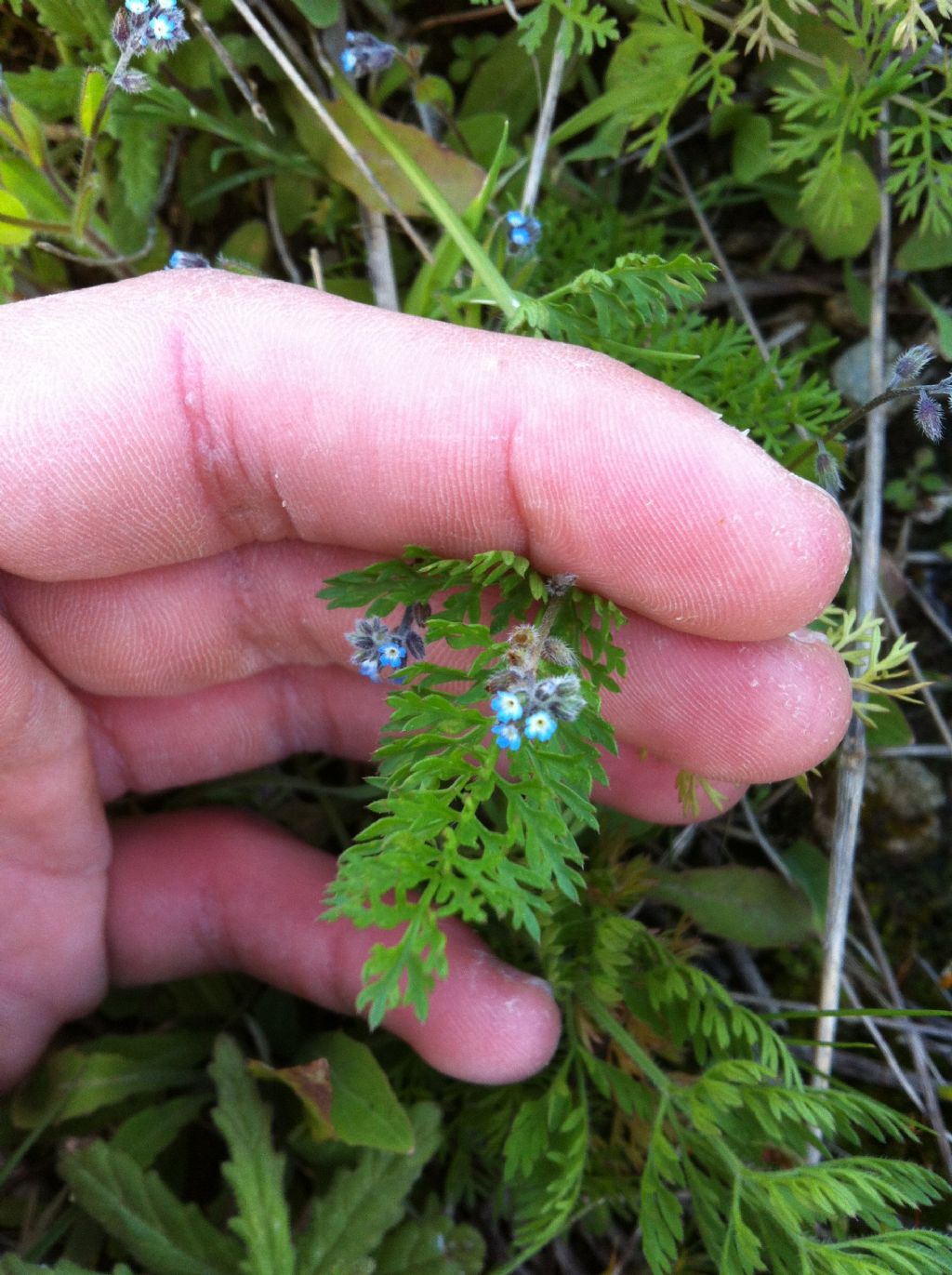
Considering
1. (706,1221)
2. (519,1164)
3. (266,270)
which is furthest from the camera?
(266,270)

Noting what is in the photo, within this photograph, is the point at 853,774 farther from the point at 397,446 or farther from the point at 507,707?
the point at 397,446

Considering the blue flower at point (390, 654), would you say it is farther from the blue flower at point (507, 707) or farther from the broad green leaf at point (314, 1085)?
the broad green leaf at point (314, 1085)

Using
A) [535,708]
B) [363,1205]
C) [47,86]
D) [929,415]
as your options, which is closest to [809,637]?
[929,415]

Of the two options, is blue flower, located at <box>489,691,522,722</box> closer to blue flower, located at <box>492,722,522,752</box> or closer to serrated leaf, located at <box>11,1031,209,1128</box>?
blue flower, located at <box>492,722,522,752</box>

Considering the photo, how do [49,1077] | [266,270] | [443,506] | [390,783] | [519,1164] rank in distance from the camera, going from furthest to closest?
[266,270]
[49,1077]
[519,1164]
[443,506]
[390,783]

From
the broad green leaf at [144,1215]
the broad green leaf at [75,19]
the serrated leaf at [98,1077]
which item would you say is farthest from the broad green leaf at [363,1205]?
the broad green leaf at [75,19]

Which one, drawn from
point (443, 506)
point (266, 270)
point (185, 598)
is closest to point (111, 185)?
point (266, 270)

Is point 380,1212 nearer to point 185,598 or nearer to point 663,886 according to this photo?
point 663,886
